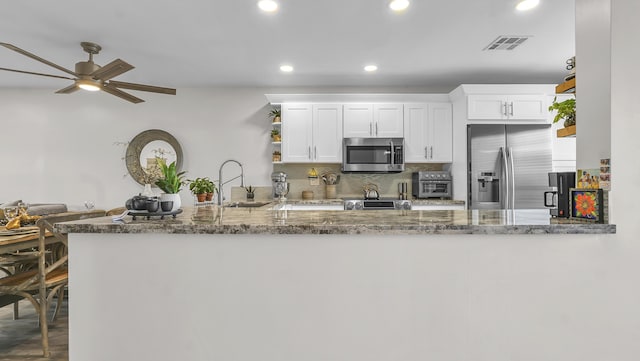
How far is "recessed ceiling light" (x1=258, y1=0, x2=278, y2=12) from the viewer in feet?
8.61

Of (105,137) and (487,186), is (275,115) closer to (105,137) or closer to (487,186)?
(105,137)

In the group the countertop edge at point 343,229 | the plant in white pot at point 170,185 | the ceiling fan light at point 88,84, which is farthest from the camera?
the ceiling fan light at point 88,84

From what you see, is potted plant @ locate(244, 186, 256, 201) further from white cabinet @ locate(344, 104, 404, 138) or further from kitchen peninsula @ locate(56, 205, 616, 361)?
kitchen peninsula @ locate(56, 205, 616, 361)

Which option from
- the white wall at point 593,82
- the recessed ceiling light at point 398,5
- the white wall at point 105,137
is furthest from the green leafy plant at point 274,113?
the white wall at point 593,82

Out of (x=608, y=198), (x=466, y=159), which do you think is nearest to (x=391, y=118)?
(x=466, y=159)

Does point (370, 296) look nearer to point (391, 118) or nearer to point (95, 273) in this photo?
point (95, 273)

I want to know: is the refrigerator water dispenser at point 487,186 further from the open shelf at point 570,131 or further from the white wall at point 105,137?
the white wall at point 105,137

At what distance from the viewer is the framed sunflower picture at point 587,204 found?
161 cm

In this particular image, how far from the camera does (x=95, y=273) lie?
1.62m

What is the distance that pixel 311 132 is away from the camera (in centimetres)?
452

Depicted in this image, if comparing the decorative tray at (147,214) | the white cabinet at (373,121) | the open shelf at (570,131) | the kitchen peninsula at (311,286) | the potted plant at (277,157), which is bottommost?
the kitchen peninsula at (311,286)

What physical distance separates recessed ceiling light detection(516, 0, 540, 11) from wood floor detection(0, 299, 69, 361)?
4.03 metres

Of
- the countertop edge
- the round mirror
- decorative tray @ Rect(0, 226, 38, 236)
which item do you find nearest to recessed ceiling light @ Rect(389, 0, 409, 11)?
the countertop edge

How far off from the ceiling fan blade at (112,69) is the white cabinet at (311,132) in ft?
6.65
